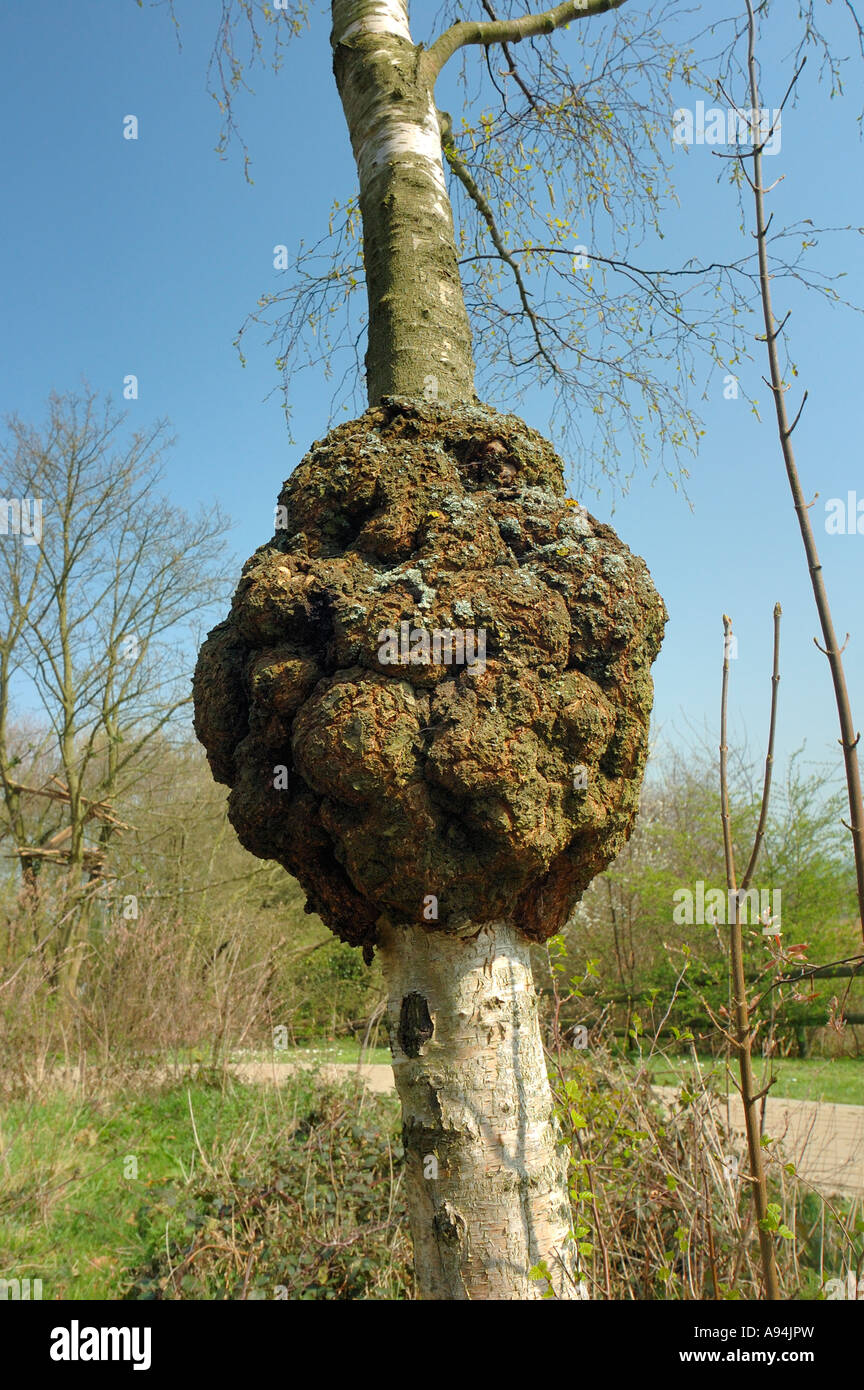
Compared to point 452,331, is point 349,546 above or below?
below

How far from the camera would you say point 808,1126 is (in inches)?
158

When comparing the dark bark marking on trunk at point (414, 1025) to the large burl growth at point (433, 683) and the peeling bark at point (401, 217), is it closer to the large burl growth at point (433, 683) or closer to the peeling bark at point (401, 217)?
the large burl growth at point (433, 683)

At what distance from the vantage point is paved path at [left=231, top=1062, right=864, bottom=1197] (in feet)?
13.7

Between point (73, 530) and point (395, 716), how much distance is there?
1106cm

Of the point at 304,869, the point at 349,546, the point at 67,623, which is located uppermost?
the point at 67,623

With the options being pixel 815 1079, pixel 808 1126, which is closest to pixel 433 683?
pixel 808 1126

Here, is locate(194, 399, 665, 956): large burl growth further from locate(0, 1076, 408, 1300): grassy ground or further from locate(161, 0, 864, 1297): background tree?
locate(0, 1076, 408, 1300): grassy ground

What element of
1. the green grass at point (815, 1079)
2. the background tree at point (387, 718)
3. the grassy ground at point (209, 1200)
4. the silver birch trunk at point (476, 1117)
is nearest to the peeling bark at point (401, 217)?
the background tree at point (387, 718)

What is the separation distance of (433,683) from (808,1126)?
372 centimetres

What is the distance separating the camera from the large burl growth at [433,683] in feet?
4.95

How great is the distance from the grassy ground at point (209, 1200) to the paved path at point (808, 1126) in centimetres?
63

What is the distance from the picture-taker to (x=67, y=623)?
36.7 ft
